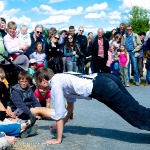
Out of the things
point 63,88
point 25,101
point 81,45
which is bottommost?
point 25,101

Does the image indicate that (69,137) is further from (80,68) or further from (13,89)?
(80,68)

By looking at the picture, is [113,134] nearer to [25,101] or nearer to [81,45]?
[25,101]

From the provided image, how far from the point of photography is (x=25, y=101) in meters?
6.48

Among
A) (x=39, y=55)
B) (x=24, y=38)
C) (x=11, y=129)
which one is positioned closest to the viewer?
(x=11, y=129)

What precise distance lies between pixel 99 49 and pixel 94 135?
6.36m

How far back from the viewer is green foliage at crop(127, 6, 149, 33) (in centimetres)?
4016

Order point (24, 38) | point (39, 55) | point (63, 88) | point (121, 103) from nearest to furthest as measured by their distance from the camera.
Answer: point (121, 103) → point (63, 88) → point (24, 38) → point (39, 55)

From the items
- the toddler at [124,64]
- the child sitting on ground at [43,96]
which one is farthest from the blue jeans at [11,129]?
the toddler at [124,64]

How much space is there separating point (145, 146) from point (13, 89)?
2.63 meters

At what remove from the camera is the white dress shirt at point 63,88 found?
15.4ft

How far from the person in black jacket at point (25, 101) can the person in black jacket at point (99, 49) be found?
5.27 metres

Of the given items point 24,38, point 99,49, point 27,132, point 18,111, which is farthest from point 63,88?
point 99,49

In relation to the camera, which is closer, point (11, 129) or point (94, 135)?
point (11, 129)

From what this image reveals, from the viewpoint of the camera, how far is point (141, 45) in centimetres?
1188
